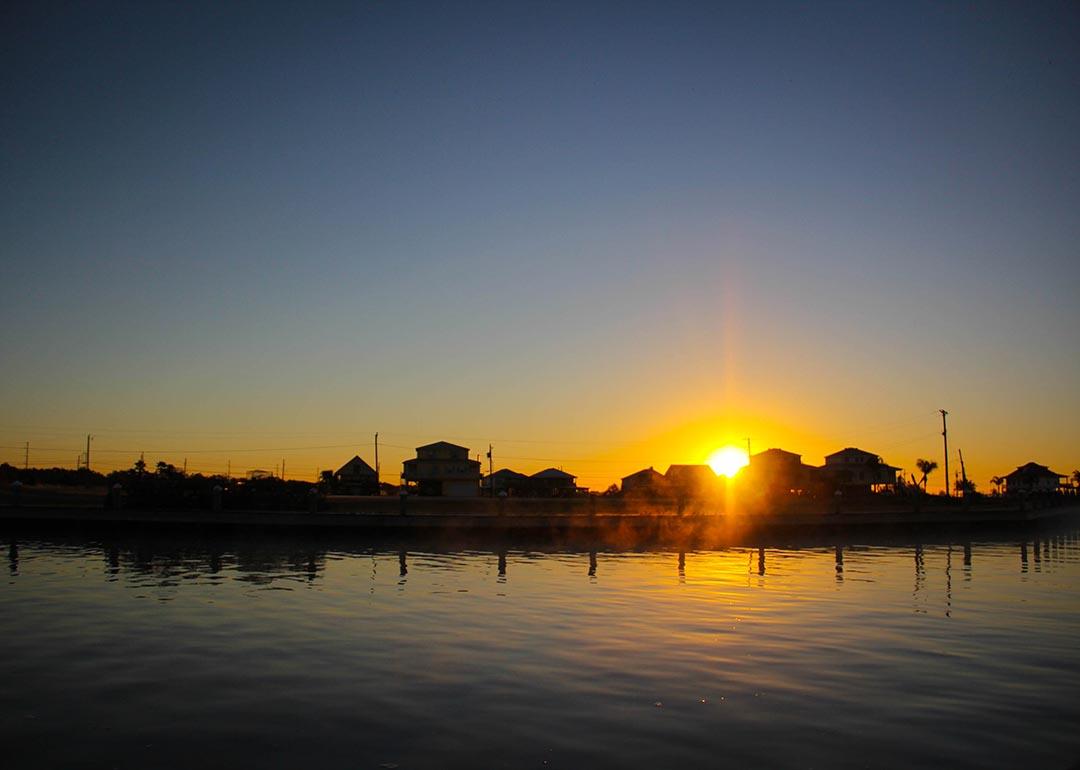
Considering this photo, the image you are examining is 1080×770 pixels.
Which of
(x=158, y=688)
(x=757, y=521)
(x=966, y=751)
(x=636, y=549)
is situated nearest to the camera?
(x=966, y=751)

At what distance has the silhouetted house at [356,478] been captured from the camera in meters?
105

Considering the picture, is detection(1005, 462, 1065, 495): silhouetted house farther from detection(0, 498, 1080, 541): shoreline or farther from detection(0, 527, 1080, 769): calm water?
detection(0, 527, 1080, 769): calm water

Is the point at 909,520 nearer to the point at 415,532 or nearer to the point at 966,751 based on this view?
the point at 415,532

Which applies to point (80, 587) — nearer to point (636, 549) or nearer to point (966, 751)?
point (966, 751)

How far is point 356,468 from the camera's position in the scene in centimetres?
11150

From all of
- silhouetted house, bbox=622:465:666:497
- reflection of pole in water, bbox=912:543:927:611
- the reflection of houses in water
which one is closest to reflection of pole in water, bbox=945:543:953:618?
reflection of pole in water, bbox=912:543:927:611

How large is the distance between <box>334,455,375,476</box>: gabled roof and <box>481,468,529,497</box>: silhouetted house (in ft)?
55.4

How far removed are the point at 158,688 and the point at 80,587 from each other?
9.77 m

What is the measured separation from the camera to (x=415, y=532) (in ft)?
116

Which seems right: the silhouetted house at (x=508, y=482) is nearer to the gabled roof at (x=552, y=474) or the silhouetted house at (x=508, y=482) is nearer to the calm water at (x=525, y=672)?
the gabled roof at (x=552, y=474)

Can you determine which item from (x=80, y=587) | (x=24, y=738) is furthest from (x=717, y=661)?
(x=80, y=587)

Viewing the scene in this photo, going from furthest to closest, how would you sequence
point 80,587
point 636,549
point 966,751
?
point 636,549, point 80,587, point 966,751

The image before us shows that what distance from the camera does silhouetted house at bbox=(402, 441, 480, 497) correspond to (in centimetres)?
10169

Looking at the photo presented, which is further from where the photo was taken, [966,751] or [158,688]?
[158,688]
